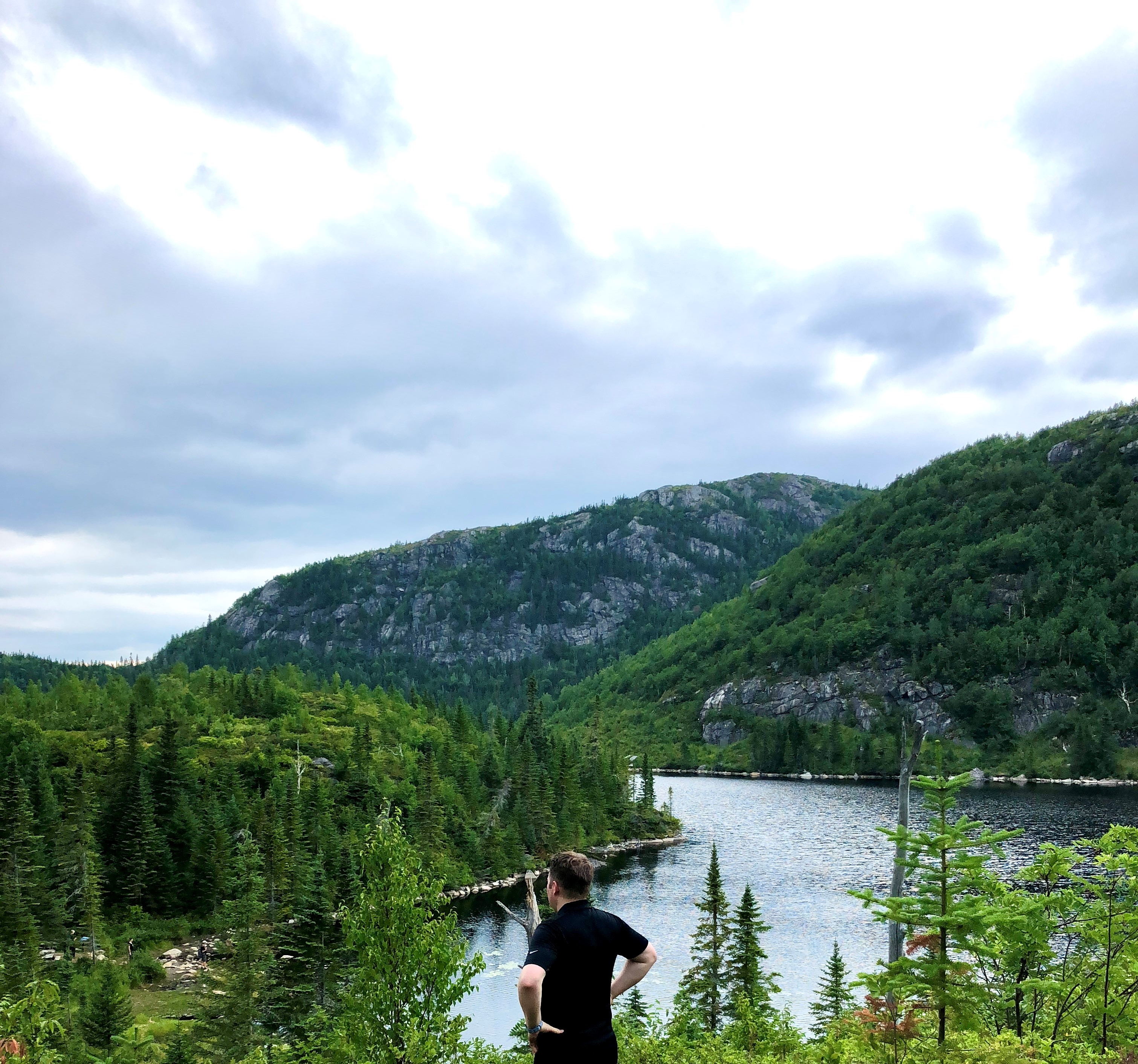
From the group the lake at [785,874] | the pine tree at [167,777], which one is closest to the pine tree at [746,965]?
the lake at [785,874]

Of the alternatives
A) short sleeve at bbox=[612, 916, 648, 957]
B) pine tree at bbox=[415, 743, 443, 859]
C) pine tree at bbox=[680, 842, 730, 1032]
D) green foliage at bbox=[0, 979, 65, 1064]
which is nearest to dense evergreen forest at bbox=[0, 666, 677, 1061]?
pine tree at bbox=[415, 743, 443, 859]

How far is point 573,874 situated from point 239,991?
132 ft

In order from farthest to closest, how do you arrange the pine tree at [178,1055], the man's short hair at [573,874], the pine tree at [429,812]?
the pine tree at [429,812] → the pine tree at [178,1055] → the man's short hair at [573,874]

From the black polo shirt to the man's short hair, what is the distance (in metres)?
0.19

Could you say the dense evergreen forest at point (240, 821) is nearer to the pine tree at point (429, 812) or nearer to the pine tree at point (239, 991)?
the pine tree at point (239, 991)

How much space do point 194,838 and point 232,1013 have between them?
3974cm

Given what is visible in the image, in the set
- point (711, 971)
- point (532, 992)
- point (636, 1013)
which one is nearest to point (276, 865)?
point (636, 1013)

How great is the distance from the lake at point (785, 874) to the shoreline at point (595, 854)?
2.23 m

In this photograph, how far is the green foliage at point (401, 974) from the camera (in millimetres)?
19234

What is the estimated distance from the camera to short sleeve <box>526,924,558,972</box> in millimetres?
6449

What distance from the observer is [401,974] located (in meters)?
20.1

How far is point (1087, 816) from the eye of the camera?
110 metres

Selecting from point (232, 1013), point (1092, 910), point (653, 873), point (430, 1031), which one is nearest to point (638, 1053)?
point (430, 1031)

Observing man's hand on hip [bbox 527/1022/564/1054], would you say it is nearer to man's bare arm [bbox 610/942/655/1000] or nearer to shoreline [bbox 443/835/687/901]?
man's bare arm [bbox 610/942/655/1000]
